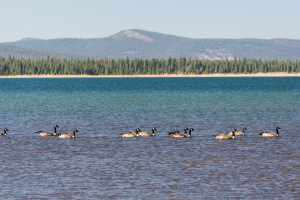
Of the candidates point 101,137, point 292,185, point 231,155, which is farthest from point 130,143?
point 292,185

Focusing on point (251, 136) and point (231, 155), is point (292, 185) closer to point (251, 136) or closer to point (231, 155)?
point (231, 155)

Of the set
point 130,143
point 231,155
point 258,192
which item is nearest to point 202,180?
point 258,192

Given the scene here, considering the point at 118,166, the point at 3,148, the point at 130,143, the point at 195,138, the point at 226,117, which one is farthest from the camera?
the point at 226,117

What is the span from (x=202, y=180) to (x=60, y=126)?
28.4 m

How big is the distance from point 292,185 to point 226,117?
114 ft

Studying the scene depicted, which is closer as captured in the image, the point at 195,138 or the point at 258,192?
the point at 258,192

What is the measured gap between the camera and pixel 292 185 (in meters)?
21.9

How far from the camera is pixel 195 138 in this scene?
39.0m

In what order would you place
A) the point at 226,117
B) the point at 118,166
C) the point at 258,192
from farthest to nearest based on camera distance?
the point at 226,117
the point at 118,166
the point at 258,192

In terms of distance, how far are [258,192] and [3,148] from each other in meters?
20.5

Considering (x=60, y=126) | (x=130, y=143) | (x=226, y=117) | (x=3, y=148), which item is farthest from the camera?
→ (x=226, y=117)

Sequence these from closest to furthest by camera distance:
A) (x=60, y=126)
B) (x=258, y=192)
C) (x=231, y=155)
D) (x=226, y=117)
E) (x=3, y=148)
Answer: (x=258, y=192) < (x=231, y=155) < (x=3, y=148) < (x=60, y=126) < (x=226, y=117)

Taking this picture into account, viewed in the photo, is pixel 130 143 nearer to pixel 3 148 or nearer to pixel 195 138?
pixel 195 138

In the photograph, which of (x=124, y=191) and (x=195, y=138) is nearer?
(x=124, y=191)
